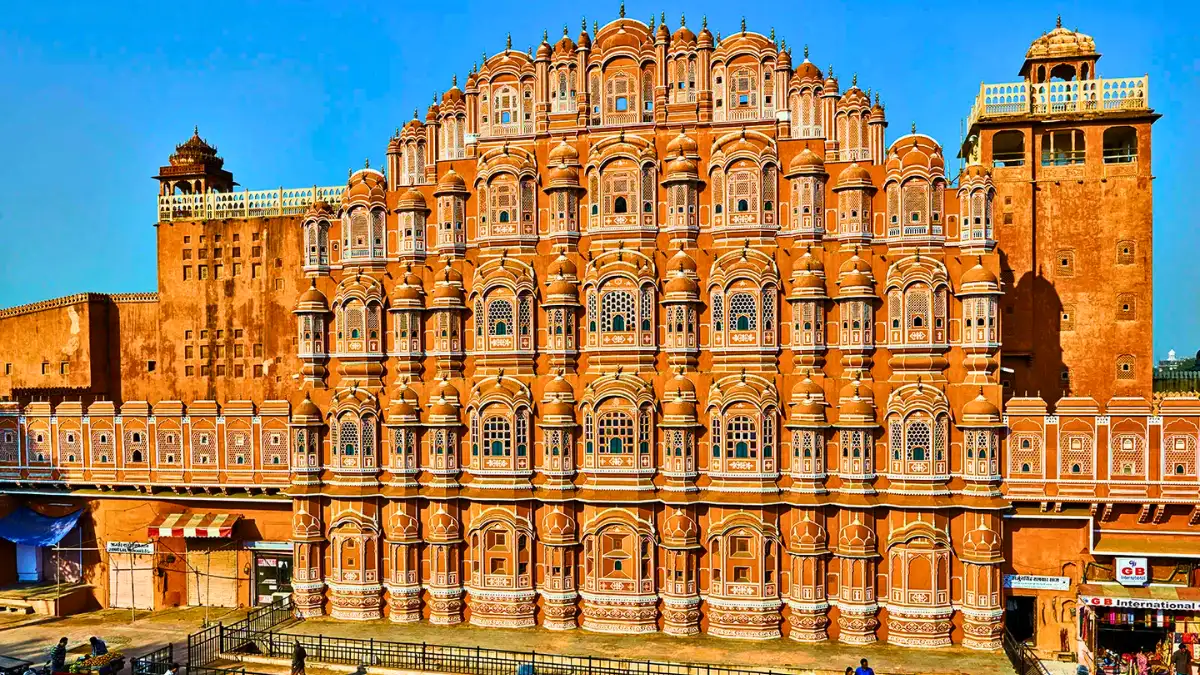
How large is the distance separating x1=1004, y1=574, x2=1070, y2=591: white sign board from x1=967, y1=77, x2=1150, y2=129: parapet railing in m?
19.9

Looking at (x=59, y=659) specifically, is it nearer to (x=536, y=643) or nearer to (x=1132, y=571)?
(x=536, y=643)

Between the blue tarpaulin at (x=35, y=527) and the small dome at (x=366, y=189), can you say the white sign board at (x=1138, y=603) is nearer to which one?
the small dome at (x=366, y=189)

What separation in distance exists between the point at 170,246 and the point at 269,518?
22.6m

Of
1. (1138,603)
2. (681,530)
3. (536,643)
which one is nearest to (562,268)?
(681,530)

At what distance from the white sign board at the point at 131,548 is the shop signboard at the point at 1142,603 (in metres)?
34.9

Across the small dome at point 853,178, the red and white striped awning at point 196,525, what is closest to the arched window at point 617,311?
the small dome at point 853,178

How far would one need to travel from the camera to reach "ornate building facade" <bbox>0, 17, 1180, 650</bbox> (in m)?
30.9

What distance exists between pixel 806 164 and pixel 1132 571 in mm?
17404

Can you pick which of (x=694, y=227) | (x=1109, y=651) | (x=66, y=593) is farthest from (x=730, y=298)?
(x=66, y=593)

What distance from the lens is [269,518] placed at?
36594mm

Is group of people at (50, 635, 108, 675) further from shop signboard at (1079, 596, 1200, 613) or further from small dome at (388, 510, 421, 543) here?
shop signboard at (1079, 596, 1200, 613)

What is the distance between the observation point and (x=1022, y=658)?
2780cm

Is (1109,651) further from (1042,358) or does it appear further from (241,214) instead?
(241,214)

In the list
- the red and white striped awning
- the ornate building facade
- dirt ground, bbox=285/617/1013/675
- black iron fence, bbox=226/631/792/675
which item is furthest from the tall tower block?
the red and white striped awning
